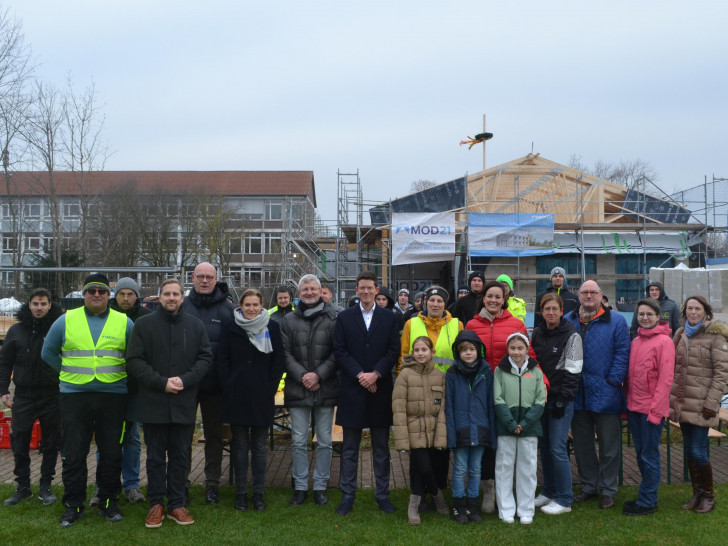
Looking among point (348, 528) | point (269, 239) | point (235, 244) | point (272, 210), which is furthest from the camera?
point (272, 210)

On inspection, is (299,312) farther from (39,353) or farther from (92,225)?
(92,225)

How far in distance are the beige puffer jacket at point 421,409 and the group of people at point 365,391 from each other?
0.01m

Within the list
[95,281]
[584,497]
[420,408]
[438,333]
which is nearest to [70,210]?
[95,281]

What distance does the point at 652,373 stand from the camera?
509cm

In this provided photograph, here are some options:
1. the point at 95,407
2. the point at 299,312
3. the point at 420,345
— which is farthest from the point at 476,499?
the point at 95,407

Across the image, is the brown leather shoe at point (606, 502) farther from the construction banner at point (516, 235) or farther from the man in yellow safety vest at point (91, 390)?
the construction banner at point (516, 235)

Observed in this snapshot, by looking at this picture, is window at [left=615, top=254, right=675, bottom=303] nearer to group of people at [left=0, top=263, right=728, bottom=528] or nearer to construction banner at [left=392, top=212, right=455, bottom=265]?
construction banner at [left=392, top=212, right=455, bottom=265]

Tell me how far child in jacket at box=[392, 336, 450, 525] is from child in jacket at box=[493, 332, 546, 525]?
0.49 m

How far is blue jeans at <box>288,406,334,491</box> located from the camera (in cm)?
543

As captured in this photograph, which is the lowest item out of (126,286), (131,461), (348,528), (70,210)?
(348,528)

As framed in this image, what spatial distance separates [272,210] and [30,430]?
174ft

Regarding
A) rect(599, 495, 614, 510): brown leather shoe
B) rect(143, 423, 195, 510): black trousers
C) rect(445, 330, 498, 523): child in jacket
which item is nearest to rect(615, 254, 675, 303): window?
rect(599, 495, 614, 510): brown leather shoe

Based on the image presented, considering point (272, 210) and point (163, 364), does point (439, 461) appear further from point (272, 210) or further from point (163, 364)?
point (272, 210)

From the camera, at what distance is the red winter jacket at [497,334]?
5.33 metres
